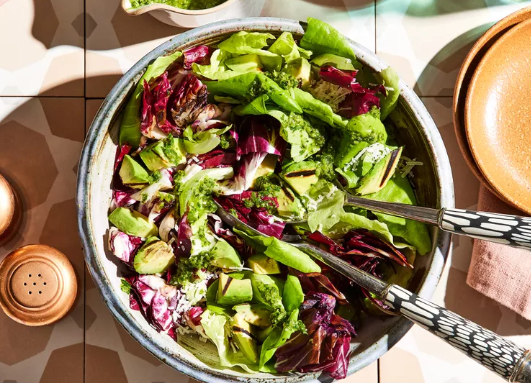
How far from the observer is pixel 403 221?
1065mm

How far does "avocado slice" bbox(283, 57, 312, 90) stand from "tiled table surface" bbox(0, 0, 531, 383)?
238 millimetres

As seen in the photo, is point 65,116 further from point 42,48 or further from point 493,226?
point 493,226

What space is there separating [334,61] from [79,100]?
56 cm

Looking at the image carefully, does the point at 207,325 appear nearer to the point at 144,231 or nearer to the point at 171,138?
the point at 144,231

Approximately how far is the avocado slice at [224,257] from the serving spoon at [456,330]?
197 millimetres

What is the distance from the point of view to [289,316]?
1016 millimetres

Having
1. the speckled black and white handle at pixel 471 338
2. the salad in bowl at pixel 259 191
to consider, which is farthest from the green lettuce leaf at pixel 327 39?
the speckled black and white handle at pixel 471 338

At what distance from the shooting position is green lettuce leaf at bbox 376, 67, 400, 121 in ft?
3.26

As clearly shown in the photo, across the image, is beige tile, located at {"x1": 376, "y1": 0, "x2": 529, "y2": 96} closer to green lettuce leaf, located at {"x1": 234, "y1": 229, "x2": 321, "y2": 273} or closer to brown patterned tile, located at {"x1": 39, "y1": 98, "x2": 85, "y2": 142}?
green lettuce leaf, located at {"x1": 234, "y1": 229, "x2": 321, "y2": 273}

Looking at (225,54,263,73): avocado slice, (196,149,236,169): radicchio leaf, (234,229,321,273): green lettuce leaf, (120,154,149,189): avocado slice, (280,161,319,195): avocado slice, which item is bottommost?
(234,229,321,273): green lettuce leaf

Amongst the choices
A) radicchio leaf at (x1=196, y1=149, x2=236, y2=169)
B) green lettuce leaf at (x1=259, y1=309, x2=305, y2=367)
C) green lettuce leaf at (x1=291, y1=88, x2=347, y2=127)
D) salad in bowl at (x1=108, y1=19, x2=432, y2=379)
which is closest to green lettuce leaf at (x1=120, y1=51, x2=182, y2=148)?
salad in bowl at (x1=108, y1=19, x2=432, y2=379)

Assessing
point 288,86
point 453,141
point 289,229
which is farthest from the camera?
point 453,141

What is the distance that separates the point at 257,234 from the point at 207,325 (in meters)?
0.19

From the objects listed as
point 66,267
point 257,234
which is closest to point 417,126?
point 257,234
